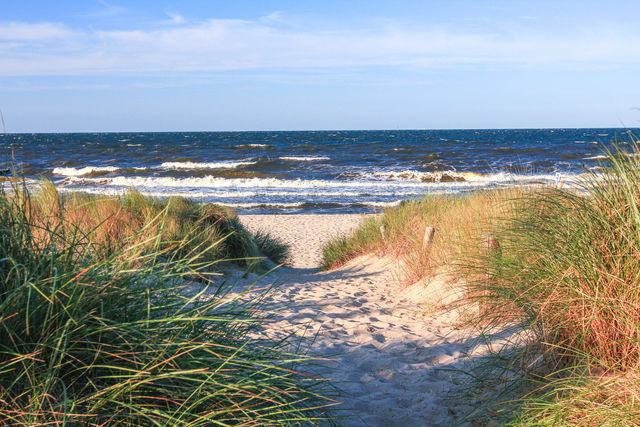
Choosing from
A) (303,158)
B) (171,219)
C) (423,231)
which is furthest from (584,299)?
(303,158)

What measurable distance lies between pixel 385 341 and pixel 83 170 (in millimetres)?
32366

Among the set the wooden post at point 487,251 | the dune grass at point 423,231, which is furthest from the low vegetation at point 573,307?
the dune grass at point 423,231

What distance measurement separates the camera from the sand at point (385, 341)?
3242 mm

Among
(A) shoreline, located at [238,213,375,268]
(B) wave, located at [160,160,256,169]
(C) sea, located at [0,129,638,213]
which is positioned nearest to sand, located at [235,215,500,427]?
(A) shoreline, located at [238,213,375,268]

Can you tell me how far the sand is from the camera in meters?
3.24

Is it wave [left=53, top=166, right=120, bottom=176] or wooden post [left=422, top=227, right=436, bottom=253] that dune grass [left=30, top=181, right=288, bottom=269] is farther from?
wave [left=53, top=166, right=120, bottom=176]

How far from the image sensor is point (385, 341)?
4.55 m

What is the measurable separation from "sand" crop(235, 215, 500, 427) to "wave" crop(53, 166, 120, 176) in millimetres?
27344

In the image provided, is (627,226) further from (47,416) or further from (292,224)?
(292,224)

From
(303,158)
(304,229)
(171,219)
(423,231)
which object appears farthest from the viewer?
(303,158)

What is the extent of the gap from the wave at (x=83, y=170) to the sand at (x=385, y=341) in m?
27.3

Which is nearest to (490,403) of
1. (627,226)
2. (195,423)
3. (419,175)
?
(627,226)

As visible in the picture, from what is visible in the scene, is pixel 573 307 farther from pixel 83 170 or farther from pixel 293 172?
pixel 83 170

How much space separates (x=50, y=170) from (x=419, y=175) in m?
24.1
